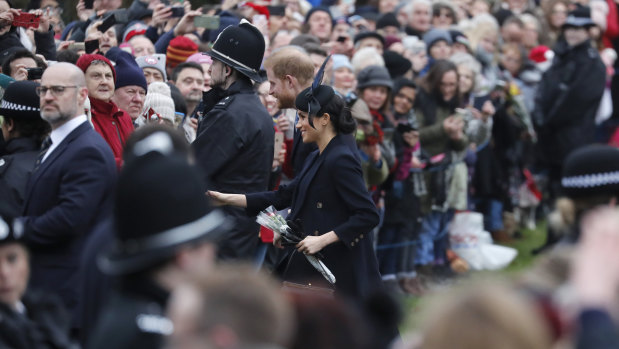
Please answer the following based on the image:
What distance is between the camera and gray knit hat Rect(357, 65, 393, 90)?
31.0 ft

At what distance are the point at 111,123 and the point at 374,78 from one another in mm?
3402

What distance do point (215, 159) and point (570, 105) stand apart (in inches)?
304

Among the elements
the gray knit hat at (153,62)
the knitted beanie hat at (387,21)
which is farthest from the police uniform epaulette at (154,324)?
the knitted beanie hat at (387,21)

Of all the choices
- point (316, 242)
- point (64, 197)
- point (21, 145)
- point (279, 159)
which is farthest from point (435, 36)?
point (64, 197)

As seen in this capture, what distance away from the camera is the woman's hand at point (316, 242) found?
591 cm

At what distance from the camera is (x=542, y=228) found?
1346cm

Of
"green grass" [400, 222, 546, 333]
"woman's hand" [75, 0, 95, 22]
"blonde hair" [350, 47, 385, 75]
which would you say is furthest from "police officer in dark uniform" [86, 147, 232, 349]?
"woman's hand" [75, 0, 95, 22]

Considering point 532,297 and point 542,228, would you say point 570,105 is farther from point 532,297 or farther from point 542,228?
point 532,297

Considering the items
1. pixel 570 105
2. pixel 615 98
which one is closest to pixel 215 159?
pixel 570 105

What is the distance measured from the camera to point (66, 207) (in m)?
4.96

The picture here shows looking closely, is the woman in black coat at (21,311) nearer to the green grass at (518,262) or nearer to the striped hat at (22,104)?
the striped hat at (22,104)

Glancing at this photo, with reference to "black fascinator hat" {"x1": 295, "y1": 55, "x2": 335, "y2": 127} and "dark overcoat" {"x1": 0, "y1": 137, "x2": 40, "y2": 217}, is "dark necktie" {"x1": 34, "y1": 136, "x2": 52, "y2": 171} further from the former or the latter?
"black fascinator hat" {"x1": 295, "y1": 55, "x2": 335, "y2": 127}

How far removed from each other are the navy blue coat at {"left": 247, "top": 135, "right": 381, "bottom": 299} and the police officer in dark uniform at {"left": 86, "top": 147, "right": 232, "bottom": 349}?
9.83ft

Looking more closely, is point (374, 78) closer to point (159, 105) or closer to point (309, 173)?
point (159, 105)
